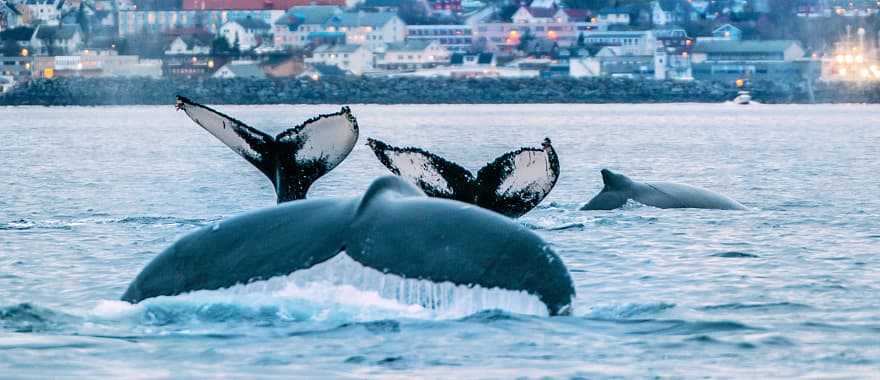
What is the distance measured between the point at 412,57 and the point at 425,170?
174440 mm

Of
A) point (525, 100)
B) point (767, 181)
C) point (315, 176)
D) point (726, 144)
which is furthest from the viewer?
point (525, 100)

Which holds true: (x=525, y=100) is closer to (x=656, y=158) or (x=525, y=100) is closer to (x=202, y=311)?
(x=656, y=158)

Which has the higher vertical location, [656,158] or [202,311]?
[202,311]

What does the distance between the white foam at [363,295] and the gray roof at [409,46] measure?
176m

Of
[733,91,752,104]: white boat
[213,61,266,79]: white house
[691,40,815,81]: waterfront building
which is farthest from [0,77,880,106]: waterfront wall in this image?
[213,61,266,79]: white house

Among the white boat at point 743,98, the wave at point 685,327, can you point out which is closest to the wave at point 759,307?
the wave at point 685,327

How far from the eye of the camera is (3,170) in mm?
38219

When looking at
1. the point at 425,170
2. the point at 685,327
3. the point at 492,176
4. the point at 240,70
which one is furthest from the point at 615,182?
the point at 240,70

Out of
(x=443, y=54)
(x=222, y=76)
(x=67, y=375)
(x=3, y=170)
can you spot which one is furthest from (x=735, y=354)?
(x=443, y=54)

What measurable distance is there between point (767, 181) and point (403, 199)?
2502cm

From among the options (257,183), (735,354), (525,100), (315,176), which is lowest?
(525,100)

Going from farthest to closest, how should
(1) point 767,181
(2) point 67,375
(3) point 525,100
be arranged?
(3) point 525,100
(1) point 767,181
(2) point 67,375

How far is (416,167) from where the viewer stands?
452 inches

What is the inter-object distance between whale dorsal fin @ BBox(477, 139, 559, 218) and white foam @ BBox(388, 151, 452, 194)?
1.08 ft
